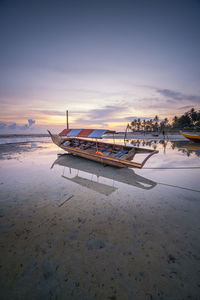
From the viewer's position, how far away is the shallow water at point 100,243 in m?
1.80

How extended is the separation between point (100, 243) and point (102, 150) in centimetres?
866

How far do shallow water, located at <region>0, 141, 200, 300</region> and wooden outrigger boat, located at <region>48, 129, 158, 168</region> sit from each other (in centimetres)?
270

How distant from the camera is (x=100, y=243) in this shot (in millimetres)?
2553

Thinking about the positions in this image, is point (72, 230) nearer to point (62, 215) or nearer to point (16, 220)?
point (62, 215)

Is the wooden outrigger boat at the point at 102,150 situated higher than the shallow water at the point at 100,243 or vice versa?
the wooden outrigger boat at the point at 102,150

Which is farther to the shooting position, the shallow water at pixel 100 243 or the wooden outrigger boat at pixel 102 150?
the wooden outrigger boat at pixel 102 150

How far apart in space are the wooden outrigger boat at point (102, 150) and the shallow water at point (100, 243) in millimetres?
2696

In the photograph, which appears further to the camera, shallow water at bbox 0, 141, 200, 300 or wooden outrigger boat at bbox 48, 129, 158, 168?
wooden outrigger boat at bbox 48, 129, 158, 168

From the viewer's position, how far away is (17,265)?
210 cm

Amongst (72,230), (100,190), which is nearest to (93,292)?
(72,230)

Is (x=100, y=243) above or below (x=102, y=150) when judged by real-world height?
below

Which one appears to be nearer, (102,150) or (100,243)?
(100,243)

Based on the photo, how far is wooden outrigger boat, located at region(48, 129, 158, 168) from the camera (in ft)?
24.5

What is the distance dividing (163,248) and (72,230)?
6.70 feet
